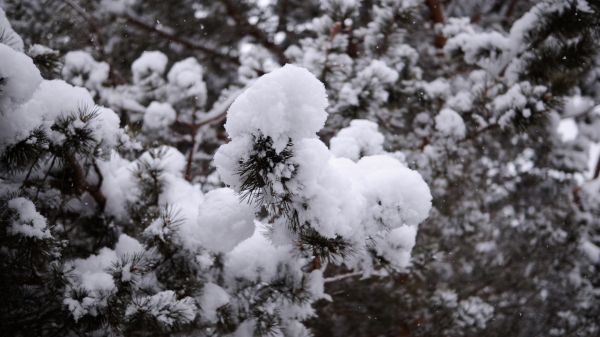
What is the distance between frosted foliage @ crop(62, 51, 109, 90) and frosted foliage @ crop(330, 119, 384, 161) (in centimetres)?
223

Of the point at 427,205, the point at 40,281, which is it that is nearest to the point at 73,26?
the point at 40,281

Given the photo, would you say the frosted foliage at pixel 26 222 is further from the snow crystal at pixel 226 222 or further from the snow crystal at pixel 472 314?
the snow crystal at pixel 472 314

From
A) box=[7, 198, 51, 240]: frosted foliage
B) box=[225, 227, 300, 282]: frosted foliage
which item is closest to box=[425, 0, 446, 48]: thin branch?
box=[225, 227, 300, 282]: frosted foliage

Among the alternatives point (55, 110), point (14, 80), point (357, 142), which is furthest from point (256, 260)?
point (14, 80)

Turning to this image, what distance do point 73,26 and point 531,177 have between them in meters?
5.46

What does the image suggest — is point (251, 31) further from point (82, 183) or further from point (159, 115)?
point (82, 183)

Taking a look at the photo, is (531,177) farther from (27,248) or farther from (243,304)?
(27,248)

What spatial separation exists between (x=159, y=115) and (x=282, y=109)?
7.61 feet

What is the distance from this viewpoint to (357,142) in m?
1.90

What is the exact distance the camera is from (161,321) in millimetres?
1413

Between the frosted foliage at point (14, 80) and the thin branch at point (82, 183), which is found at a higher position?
the frosted foliage at point (14, 80)

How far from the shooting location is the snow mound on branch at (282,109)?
971 millimetres

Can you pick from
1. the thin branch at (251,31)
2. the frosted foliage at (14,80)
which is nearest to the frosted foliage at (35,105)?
the frosted foliage at (14,80)

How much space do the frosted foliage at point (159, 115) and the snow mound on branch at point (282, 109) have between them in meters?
2.16
